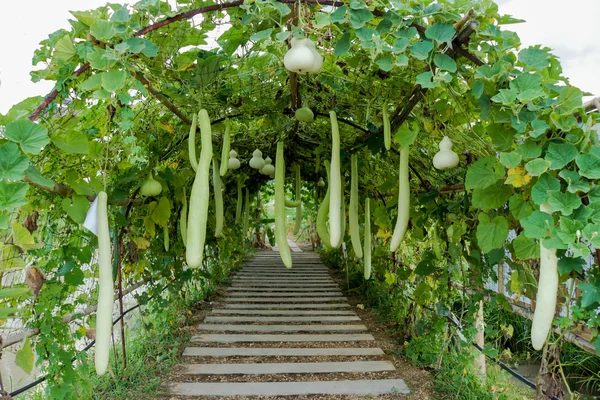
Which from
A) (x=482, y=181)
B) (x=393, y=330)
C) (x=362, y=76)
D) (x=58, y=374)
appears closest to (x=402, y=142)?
(x=482, y=181)

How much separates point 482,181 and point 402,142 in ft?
1.31

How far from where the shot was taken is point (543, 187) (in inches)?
43.3

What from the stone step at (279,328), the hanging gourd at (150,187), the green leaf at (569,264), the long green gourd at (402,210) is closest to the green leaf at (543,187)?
the green leaf at (569,264)

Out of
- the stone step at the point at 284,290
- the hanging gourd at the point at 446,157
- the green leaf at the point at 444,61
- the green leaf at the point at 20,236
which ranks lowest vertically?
the stone step at the point at 284,290

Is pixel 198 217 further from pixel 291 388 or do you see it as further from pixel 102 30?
pixel 291 388

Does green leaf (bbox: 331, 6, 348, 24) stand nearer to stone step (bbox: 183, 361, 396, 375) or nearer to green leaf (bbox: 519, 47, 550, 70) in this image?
green leaf (bbox: 519, 47, 550, 70)

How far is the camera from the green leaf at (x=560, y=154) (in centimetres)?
107

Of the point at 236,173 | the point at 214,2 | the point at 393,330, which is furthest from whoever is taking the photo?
the point at 236,173

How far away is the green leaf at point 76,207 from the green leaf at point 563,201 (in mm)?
1525

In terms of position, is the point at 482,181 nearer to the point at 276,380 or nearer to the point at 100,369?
the point at 100,369

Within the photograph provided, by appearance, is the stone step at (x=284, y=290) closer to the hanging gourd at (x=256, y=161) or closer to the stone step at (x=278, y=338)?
the stone step at (x=278, y=338)

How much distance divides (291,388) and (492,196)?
1.83m

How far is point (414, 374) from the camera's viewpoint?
2963 mm

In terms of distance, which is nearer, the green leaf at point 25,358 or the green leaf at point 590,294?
the green leaf at point 590,294
